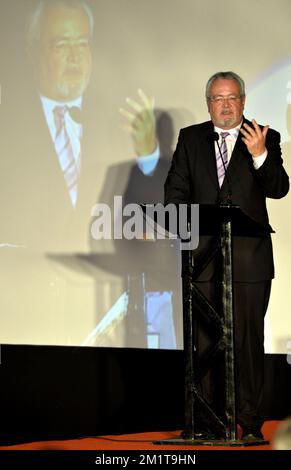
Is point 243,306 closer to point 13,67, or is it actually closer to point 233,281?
point 233,281

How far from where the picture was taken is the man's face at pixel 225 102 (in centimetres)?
395

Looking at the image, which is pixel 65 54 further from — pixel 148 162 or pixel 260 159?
pixel 260 159

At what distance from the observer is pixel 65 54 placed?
5.14 m

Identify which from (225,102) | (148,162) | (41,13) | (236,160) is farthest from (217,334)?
(41,13)

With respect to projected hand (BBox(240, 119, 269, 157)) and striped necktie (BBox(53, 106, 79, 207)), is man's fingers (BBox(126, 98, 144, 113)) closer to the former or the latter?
striped necktie (BBox(53, 106, 79, 207))

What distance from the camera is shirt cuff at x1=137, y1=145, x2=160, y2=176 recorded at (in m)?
5.12

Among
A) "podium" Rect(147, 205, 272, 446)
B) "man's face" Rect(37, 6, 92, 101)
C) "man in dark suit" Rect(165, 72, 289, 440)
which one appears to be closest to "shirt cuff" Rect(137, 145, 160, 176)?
"man's face" Rect(37, 6, 92, 101)

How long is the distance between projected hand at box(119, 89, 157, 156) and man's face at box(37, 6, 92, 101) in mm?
309

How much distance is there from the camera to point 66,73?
5.14 m

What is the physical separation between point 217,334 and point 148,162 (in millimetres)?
1474

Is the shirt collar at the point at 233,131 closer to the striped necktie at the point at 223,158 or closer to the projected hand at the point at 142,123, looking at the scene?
the striped necktie at the point at 223,158
